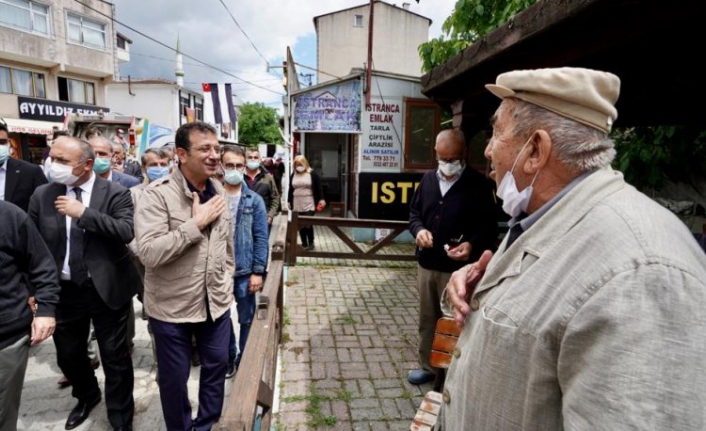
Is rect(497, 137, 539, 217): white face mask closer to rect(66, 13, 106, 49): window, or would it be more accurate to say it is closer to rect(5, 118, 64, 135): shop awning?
rect(5, 118, 64, 135): shop awning

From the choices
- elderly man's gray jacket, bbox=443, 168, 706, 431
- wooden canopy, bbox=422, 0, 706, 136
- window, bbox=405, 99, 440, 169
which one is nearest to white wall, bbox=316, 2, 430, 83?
window, bbox=405, 99, 440, 169

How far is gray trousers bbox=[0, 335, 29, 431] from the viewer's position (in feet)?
6.91

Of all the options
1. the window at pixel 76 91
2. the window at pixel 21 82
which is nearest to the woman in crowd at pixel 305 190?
the window at pixel 21 82

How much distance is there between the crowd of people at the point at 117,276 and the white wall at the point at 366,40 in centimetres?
2058

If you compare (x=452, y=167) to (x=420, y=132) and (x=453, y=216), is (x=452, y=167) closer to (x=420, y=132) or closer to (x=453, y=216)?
(x=453, y=216)

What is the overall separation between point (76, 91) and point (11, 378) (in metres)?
26.9

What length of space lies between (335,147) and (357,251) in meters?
7.60

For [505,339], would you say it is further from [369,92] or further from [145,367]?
[369,92]

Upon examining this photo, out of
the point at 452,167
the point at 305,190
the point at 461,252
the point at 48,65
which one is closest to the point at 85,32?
the point at 48,65

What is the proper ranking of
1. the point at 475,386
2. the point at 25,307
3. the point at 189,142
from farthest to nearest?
the point at 189,142 → the point at 25,307 → the point at 475,386

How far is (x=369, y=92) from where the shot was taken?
27.8 ft

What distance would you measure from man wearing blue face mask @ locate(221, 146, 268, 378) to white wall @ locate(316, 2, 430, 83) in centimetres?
1968

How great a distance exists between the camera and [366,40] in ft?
71.6

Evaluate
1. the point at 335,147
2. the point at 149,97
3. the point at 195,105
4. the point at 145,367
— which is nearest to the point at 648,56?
the point at 145,367
